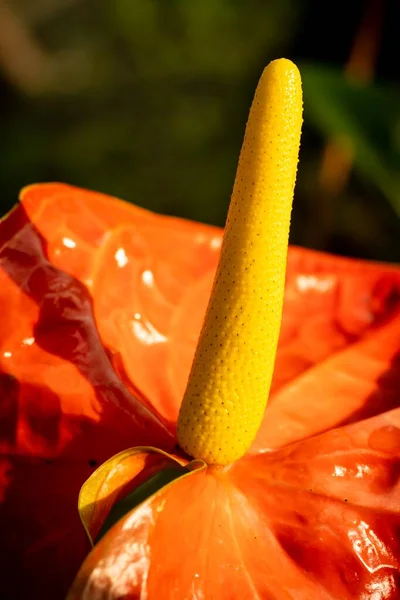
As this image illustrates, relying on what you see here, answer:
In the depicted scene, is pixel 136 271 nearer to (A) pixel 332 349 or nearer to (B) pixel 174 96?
(A) pixel 332 349

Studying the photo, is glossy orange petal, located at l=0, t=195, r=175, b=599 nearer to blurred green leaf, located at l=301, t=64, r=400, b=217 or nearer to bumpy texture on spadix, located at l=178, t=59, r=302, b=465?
bumpy texture on spadix, located at l=178, t=59, r=302, b=465

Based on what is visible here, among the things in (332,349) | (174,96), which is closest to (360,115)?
(174,96)

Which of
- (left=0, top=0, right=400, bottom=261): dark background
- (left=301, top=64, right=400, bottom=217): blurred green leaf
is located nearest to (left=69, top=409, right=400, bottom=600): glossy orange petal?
(left=301, top=64, right=400, bottom=217): blurred green leaf

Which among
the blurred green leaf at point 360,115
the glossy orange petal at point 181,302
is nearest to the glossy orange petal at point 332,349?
the glossy orange petal at point 181,302

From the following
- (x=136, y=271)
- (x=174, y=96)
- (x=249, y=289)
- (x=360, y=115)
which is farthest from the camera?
(x=174, y=96)

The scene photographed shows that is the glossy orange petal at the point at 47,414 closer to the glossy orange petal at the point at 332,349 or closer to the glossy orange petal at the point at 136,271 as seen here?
the glossy orange petal at the point at 136,271

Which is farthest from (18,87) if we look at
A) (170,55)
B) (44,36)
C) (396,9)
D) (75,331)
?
(75,331)
